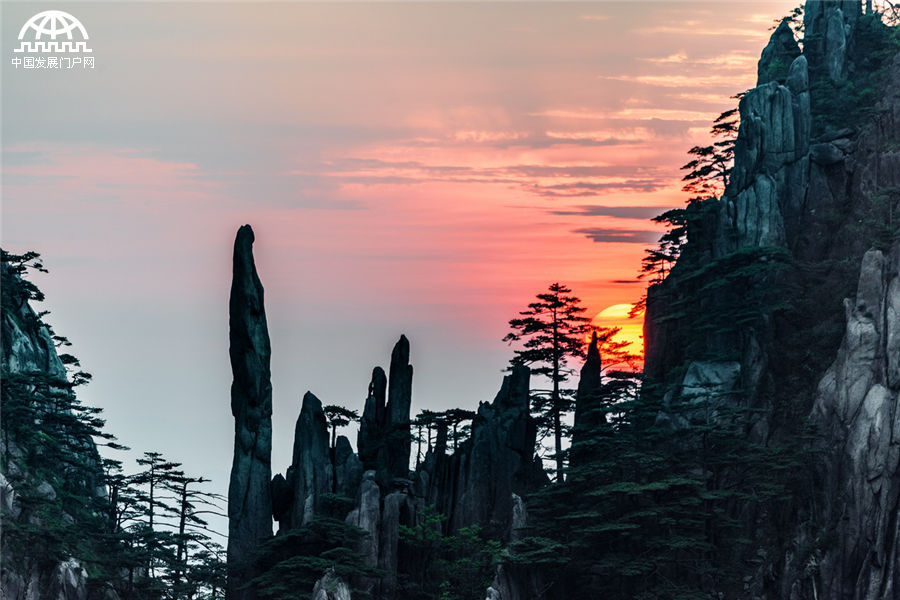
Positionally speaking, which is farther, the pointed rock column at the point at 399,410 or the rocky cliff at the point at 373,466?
the pointed rock column at the point at 399,410

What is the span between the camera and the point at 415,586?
63406mm

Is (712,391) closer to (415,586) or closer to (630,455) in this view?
(630,455)

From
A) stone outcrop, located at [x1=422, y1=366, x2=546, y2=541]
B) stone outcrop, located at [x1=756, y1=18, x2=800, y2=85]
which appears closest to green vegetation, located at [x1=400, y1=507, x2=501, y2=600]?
stone outcrop, located at [x1=422, y1=366, x2=546, y2=541]

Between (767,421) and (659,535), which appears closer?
(659,535)

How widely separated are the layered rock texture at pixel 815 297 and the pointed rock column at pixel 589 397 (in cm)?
344

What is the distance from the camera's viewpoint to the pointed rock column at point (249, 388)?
66.6 metres

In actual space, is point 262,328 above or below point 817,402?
above

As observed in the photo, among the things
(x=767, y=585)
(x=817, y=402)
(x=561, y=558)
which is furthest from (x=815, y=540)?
(x=561, y=558)

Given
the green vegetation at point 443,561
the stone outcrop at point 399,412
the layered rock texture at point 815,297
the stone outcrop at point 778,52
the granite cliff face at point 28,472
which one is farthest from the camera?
the stone outcrop at point 778,52

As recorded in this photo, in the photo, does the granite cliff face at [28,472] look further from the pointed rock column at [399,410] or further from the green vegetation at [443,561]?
the pointed rock column at [399,410]

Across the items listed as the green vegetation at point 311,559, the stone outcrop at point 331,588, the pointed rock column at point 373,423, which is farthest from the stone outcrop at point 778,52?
the stone outcrop at point 331,588

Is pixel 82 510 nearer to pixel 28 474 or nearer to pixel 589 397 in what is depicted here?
pixel 28 474

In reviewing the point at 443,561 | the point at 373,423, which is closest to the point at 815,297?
the point at 443,561

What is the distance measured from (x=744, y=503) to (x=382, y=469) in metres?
19.3
